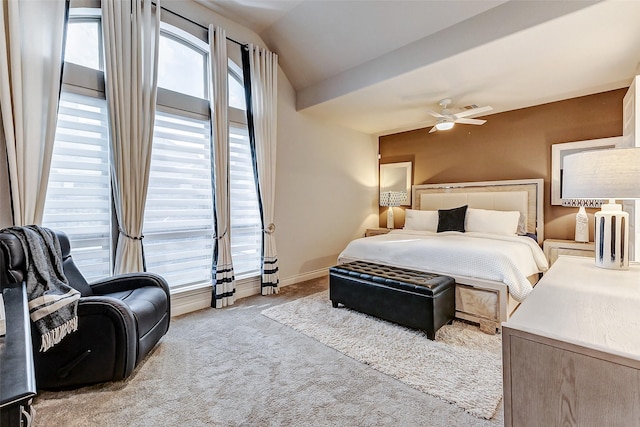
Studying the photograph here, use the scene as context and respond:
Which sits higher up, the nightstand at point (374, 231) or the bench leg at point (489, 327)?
the nightstand at point (374, 231)

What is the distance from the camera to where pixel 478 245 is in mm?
3039

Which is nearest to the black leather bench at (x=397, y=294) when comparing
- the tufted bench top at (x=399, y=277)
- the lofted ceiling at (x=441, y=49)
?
the tufted bench top at (x=399, y=277)

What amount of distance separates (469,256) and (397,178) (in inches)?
121

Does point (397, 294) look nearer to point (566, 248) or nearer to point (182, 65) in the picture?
point (566, 248)

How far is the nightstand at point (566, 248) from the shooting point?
343 cm

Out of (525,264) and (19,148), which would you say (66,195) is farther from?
(525,264)

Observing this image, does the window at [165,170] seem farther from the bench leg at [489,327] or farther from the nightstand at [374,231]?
Answer: the bench leg at [489,327]

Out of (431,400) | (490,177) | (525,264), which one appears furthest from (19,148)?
(490,177)

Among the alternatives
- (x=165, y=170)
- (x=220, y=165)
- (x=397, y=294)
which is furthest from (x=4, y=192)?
(x=397, y=294)

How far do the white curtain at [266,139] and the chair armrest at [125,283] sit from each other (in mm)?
1522

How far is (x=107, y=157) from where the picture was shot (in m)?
2.63

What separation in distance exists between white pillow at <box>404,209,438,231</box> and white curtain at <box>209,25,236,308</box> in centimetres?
286

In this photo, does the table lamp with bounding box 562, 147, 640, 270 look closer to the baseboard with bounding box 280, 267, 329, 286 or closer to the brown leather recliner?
the brown leather recliner

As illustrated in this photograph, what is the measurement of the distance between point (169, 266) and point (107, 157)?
48.0 inches
